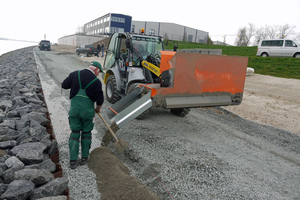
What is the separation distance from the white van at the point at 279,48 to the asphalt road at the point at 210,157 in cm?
1448

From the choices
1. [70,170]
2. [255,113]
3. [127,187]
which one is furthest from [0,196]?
[255,113]

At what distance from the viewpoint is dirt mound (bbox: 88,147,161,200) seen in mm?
3057

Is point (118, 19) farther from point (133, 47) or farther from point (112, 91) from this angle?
point (133, 47)

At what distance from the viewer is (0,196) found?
2.65 m

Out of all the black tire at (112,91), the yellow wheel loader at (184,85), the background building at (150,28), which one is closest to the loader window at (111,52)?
the black tire at (112,91)

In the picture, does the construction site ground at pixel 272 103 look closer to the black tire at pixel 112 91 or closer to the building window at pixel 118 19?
the black tire at pixel 112 91

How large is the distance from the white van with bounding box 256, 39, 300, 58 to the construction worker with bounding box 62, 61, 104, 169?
18.9 m

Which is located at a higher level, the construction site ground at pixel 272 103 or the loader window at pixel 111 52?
the loader window at pixel 111 52

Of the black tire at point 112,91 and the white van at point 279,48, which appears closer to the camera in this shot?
the black tire at point 112,91

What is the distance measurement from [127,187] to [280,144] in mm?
4239

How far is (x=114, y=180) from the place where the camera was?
3.36 meters

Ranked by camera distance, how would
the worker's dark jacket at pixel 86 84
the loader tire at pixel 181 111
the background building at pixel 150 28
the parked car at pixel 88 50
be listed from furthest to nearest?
the background building at pixel 150 28, the parked car at pixel 88 50, the loader tire at pixel 181 111, the worker's dark jacket at pixel 86 84

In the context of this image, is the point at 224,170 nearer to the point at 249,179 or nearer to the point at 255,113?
the point at 249,179

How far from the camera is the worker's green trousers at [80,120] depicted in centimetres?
370
